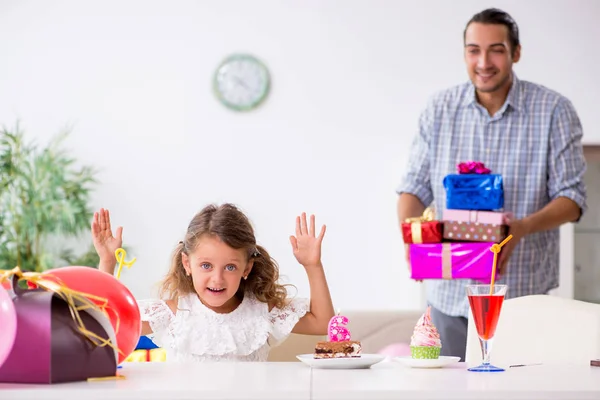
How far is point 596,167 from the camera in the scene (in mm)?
5301

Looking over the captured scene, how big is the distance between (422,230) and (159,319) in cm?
90

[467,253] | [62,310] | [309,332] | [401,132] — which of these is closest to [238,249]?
[309,332]

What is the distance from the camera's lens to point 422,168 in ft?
10.3

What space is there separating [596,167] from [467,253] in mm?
2841

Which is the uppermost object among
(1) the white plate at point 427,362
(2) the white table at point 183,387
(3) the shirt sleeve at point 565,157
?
(3) the shirt sleeve at point 565,157

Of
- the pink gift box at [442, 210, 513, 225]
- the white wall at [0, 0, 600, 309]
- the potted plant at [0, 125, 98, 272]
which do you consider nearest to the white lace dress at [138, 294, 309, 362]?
the pink gift box at [442, 210, 513, 225]

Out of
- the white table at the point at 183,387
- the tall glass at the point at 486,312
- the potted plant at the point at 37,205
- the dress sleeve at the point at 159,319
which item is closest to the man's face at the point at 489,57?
the dress sleeve at the point at 159,319

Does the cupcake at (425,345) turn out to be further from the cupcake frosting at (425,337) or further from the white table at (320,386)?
the white table at (320,386)

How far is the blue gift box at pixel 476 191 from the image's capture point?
109 inches

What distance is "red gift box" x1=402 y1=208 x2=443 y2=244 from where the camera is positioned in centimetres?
279

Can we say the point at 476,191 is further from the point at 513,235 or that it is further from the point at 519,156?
the point at 519,156

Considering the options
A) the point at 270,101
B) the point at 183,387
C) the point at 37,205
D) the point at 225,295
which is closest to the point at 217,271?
the point at 225,295

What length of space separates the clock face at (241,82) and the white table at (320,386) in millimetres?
4269

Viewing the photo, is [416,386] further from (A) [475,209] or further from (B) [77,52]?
(B) [77,52]
